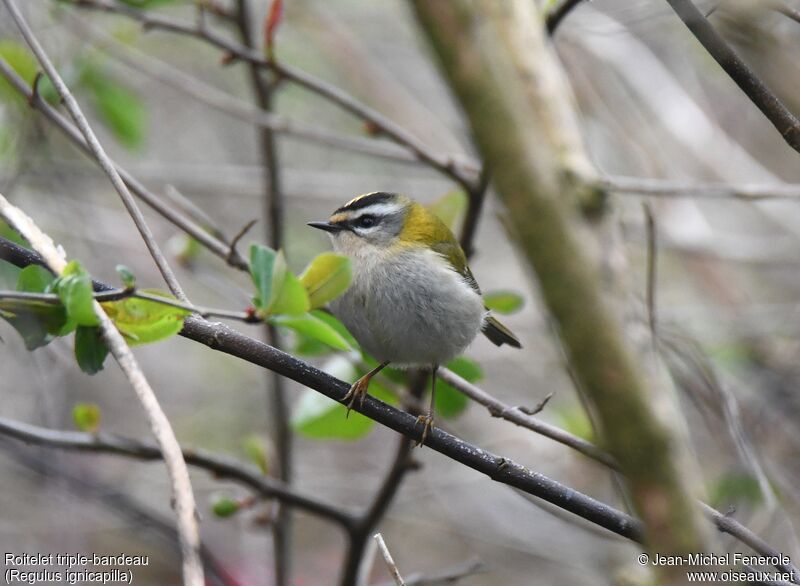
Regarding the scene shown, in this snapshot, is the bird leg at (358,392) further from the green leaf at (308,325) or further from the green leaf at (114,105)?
the green leaf at (114,105)

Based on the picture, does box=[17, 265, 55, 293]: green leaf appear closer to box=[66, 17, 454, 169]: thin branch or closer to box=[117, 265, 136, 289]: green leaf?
box=[117, 265, 136, 289]: green leaf

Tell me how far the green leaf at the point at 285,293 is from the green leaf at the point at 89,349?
333 mm

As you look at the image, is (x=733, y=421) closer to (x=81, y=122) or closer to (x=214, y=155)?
(x=81, y=122)

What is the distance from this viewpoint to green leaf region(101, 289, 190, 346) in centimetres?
146

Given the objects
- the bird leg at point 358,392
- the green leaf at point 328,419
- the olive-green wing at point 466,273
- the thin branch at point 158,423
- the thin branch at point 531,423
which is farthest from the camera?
the olive-green wing at point 466,273

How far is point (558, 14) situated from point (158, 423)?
175cm

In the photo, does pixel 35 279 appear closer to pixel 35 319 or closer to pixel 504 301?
pixel 35 319

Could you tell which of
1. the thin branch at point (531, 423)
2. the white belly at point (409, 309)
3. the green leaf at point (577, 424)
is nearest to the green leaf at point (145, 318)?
the thin branch at point (531, 423)

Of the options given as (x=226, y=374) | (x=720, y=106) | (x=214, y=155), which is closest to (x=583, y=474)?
(x=226, y=374)

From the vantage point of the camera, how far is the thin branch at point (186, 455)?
221cm

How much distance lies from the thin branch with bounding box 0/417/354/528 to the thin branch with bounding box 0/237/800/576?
662 millimetres

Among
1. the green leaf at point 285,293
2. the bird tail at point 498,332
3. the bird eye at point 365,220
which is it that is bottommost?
the bird tail at point 498,332

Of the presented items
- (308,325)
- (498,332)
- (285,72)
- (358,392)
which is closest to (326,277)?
(308,325)

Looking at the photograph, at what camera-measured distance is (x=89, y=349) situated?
1449 mm
